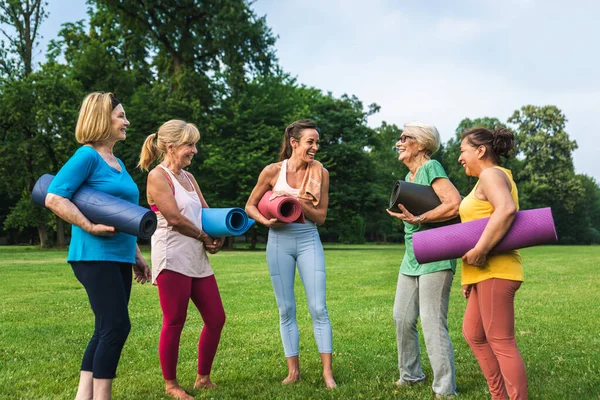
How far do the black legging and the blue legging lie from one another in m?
1.82

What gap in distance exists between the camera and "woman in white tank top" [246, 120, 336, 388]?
5.31 m

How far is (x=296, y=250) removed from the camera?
212 inches

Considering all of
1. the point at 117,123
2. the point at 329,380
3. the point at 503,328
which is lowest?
the point at 329,380

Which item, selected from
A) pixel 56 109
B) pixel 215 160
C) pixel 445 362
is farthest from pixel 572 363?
pixel 56 109

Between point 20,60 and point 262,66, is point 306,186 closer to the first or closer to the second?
point 262,66

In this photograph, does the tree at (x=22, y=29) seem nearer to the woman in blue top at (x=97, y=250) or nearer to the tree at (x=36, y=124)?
the tree at (x=36, y=124)

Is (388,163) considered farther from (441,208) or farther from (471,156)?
(471,156)

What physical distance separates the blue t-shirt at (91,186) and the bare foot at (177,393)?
1.47 meters

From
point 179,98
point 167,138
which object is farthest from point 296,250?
point 179,98

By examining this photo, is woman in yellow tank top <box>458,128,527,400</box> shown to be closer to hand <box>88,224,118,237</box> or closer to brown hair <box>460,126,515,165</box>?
brown hair <box>460,126,515,165</box>

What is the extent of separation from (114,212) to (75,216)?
260 mm

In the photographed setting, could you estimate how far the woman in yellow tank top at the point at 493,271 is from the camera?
3.93m

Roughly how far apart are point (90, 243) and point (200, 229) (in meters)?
1.27

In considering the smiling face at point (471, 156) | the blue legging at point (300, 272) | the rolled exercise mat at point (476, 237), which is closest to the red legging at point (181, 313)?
the blue legging at point (300, 272)
